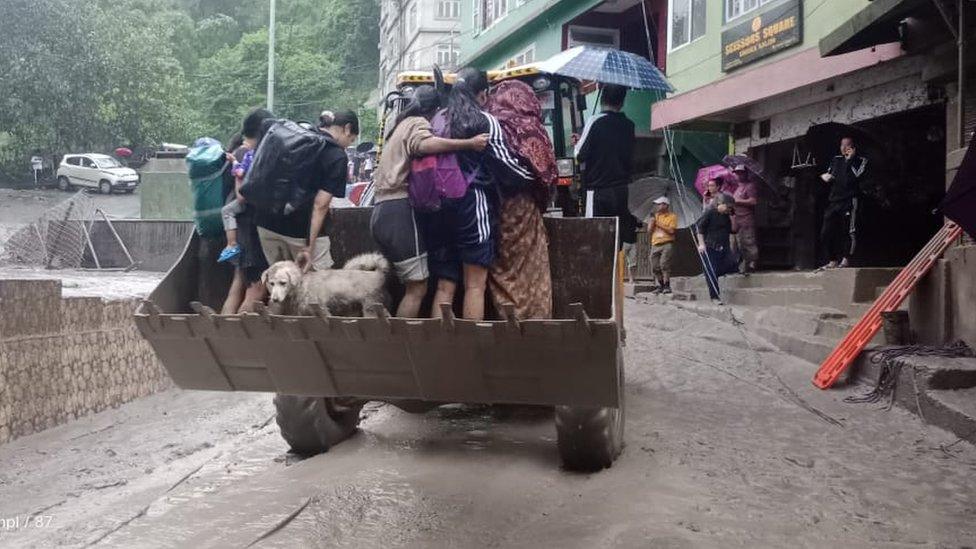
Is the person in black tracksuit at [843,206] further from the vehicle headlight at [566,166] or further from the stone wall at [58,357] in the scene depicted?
the stone wall at [58,357]

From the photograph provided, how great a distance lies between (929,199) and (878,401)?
6501 millimetres

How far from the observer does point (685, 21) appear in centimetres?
1583

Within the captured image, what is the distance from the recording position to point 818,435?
6195 millimetres

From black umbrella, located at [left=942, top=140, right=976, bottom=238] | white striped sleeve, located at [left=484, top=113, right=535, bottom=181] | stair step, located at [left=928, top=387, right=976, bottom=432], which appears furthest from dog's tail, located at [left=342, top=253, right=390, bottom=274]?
stair step, located at [left=928, top=387, right=976, bottom=432]

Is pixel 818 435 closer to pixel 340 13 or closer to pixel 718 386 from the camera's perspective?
pixel 718 386

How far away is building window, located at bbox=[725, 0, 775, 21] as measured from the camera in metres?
13.6

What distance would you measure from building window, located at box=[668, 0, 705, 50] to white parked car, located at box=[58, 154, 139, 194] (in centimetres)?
2696

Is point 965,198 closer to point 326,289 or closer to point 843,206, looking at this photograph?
point 326,289

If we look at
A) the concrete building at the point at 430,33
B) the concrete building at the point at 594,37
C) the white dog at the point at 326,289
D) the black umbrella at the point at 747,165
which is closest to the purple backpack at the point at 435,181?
the white dog at the point at 326,289

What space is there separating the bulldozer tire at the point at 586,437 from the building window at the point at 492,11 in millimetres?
21593

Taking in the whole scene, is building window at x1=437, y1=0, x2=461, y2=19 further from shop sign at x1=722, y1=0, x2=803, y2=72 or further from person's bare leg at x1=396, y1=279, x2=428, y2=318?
person's bare leg at x1=396, y1=279, x2=428, y2=318

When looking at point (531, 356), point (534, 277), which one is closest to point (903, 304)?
point (534, 277)

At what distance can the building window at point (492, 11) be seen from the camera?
25.1m

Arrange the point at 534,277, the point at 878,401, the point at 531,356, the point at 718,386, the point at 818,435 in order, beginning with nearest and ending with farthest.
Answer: the point at 531,356 < the point at 534,277 < the point at 818,435 < the point at 878,401 < the point at 718,386
